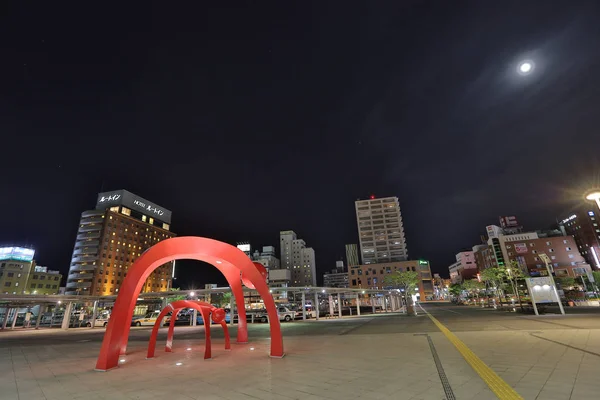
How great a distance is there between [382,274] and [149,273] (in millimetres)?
110867

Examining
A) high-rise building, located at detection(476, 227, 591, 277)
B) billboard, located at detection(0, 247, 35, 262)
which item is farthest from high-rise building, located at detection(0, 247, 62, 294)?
high-rise building, located at detection(476, 227, 591, 277)

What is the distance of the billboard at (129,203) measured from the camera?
356 ft

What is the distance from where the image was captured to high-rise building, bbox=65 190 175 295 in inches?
3777

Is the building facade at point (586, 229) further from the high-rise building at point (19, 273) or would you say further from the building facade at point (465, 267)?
the high-rise building at point (19, 273)

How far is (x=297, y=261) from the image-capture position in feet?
564

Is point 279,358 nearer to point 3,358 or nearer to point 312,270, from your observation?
point 3,358

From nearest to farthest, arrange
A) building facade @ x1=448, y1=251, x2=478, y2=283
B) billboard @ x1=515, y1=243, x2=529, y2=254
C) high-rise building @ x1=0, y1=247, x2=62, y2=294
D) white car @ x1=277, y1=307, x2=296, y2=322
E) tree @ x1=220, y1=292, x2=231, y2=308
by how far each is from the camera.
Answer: white car @ x1=277, y1=307, x2=296, y2=322, tree @ x1=220, y1=292, x2=231, y2=308, high-rise building @ x1=0, y1=247, x2=62, y2=294, billboard @ x1=515, y1=243, x2=529, y2=254, building facade @ x1=448, y1=251, x2=478, y2=283

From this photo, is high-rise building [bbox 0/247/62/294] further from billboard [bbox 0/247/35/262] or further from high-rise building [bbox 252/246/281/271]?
high-rise building [bbox 252/246/281/271]

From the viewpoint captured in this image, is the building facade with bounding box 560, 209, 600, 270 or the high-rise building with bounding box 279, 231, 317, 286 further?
the high-rise building with bounding box 279, 231, 317, 286

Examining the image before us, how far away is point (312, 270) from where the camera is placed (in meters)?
169

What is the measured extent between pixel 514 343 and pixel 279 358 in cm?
967

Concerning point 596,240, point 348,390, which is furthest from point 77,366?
point 596,240

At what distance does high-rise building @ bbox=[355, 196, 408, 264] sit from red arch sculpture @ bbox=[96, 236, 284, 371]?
384 feet

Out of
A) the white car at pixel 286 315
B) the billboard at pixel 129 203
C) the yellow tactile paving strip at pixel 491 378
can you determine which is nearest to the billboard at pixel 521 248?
the white car at pixel 286 315
